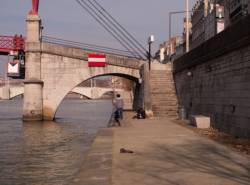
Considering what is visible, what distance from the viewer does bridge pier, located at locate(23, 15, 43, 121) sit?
115 ft

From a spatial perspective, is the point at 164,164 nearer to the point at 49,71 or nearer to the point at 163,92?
the point at 163,92

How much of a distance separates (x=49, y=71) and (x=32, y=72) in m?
1.40

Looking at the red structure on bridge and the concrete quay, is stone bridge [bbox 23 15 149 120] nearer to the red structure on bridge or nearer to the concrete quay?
the red structure on bridge

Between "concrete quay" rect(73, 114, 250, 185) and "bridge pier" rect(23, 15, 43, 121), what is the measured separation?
20.9 meters

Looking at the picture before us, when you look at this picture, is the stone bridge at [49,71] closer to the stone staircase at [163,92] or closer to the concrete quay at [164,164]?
the stone staircase at [163,92]

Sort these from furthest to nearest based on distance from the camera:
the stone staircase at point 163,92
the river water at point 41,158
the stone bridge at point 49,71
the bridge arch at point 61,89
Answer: the bridge arch at point 61,89 < the stone bridge at point 49,71 < the stone staircase at point 163,92 < the river water at point 41,158

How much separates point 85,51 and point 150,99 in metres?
7.74

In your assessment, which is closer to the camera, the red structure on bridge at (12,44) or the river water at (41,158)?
the river water at (41,158)

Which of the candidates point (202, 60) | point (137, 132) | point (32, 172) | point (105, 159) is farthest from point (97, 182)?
point (202, 60)

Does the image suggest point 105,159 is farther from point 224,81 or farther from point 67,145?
point 224,81

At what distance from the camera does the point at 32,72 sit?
35.5 meters

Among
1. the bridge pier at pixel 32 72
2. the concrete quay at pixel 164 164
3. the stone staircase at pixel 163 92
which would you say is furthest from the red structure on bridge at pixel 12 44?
the concrete quay at pixel 164 164

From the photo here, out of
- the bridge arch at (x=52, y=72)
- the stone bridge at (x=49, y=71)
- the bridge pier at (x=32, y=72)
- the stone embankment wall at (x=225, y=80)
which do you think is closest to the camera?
the stone embankment wall at (x=225, y=80)

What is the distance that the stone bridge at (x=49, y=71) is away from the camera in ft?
116
